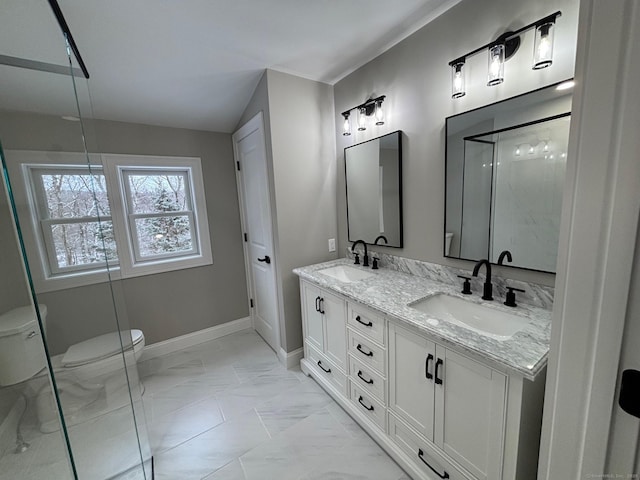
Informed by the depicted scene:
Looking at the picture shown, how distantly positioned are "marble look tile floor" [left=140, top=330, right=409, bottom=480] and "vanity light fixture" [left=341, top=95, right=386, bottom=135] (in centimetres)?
215

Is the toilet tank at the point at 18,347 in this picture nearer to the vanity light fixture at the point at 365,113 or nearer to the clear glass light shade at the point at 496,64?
the vanity light fixture at the point at 365,113

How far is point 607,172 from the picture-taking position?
0.54m

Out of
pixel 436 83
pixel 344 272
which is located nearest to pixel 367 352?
pixel 344 272

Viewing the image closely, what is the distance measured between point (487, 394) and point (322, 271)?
1.40 meters

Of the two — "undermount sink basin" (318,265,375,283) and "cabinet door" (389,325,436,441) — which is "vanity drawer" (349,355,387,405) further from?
"undermount sink basin" (318,265,375,283)

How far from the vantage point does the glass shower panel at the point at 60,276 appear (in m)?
1.24

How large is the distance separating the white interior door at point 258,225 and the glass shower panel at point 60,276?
1.15 meters

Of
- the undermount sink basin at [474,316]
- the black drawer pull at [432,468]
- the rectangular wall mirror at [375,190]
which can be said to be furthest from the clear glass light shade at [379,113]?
the black drawer pull at [432,468]

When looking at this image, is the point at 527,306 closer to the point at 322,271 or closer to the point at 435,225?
the point at 435,225

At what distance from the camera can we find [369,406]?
5.47 feet

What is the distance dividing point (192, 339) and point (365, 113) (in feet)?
9.24

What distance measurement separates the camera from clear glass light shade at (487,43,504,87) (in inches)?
→ 51.0

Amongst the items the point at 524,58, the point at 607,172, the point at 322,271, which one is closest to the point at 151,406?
the point at 322,271

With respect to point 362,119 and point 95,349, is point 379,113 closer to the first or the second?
point 362,119
